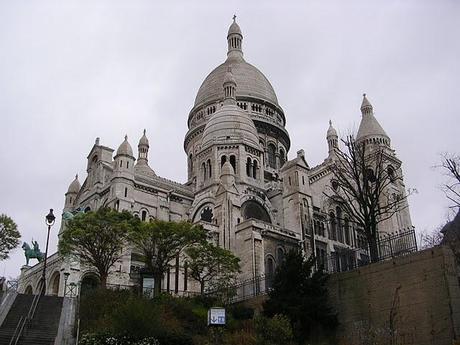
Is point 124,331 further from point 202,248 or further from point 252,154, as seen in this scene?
point 252,154

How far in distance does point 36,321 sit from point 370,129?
51266mm

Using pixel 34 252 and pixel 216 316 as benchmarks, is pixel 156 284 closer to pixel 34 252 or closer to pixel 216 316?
pixel 216 316

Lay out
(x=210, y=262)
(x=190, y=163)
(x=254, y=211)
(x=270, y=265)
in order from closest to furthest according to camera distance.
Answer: (x=210, y=262)
(x=270, y=265)
(x=254, y=211)
(x=190, y=163)

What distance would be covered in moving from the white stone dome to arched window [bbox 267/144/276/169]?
10.5m

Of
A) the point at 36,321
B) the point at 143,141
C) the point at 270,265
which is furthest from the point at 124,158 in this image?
the point at 36,321

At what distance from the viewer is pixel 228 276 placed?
36.6 m

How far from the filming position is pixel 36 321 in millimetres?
26844

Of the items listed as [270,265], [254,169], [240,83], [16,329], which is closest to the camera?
[16,329]

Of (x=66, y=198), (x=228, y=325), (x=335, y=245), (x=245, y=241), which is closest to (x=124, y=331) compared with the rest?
(x=228, y=325)

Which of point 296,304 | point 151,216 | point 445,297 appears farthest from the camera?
point 151,216

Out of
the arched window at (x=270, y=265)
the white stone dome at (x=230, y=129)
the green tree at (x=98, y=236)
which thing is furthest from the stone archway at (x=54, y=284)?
the white stone dome at (x=230, y=129)

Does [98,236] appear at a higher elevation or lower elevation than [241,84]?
lower

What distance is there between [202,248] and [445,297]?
16931 mm

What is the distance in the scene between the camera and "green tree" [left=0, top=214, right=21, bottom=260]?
3922 cm
